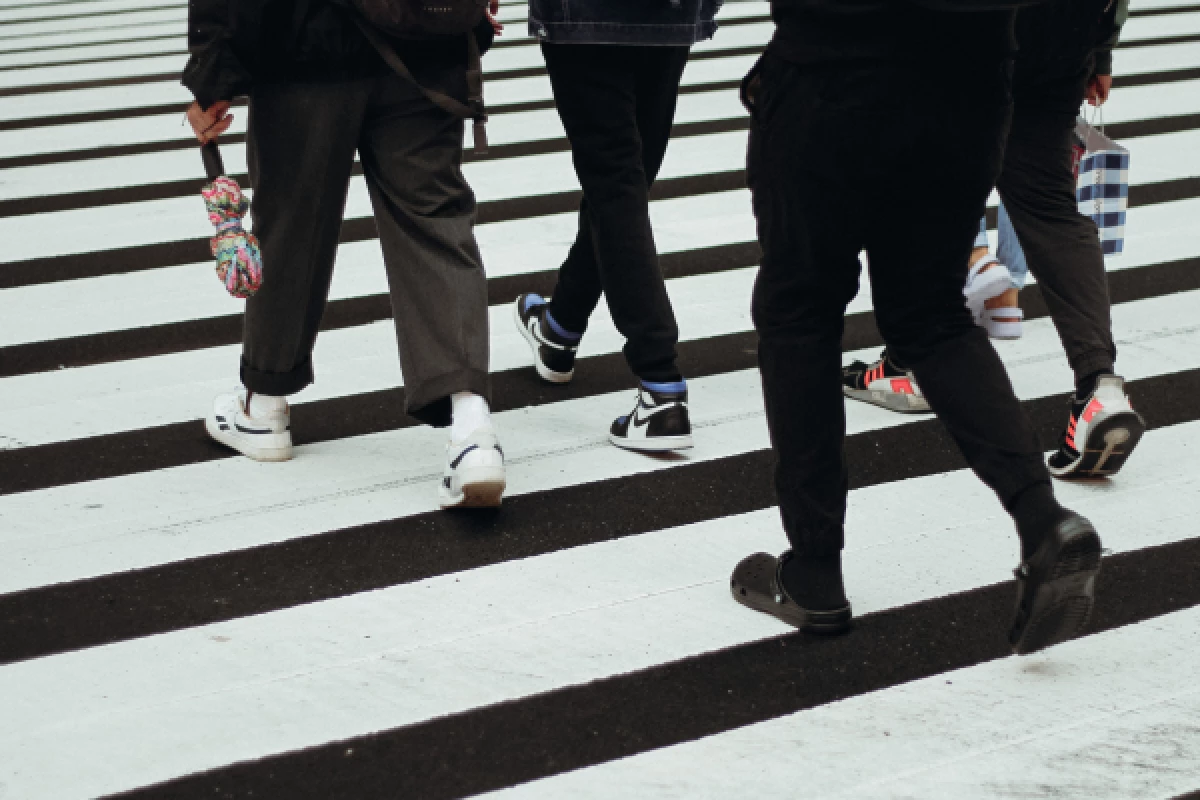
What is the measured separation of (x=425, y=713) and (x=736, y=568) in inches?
33.6

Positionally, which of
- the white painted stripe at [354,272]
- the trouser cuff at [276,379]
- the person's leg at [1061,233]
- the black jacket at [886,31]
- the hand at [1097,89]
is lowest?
the white painted stripe at [354,272]

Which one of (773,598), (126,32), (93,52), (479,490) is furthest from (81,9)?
(773,598)

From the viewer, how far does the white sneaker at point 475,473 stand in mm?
3930

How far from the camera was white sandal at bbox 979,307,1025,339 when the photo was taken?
17.1 ft

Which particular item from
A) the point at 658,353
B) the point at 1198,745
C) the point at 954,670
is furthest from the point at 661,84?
the point at 1198,745

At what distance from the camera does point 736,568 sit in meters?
3.53

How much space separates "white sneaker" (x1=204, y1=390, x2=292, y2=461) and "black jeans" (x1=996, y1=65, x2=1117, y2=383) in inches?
82.8

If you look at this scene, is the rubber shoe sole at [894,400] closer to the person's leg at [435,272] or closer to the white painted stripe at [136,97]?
the person's leg at [435,272]

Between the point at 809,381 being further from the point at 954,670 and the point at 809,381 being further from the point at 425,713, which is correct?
the point at 425,713

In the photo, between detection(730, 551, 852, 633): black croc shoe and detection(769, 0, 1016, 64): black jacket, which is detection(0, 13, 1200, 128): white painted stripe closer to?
detection(730, 551, 852, 633): black croc shoe

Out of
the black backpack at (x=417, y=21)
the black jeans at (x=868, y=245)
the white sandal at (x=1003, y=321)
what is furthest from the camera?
the white sandal at (x=1003, y=321)

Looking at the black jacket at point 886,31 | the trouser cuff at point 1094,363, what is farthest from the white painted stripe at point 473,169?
the black jacket at point 886,31

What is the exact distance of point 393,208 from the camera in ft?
13.3

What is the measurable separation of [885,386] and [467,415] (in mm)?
1469
